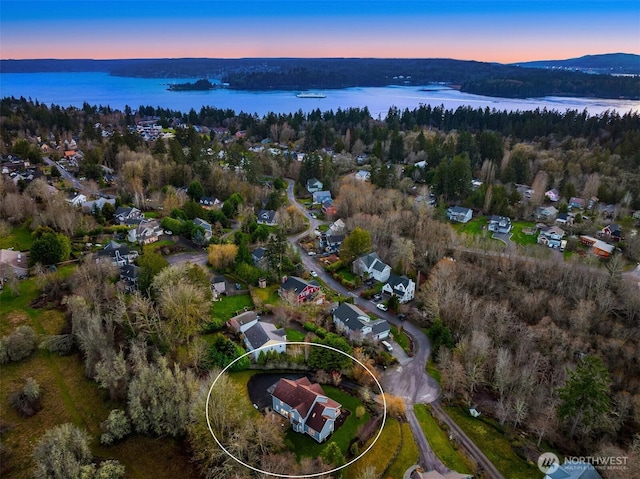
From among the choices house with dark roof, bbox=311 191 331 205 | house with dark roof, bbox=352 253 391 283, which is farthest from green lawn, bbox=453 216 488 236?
house with dark roof, bbox=311 191 331 205

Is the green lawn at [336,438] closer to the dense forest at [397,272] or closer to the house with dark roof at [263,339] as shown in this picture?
the dense forest at [397,272]

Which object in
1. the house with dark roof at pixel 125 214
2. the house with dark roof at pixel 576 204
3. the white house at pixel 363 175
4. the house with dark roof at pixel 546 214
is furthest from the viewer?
the white house at pixel 363 175

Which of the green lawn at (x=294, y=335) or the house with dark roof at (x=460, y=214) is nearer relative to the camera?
the green lawn at (x=294, y=335)

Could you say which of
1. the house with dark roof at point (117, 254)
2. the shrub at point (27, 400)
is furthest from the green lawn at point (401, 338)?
the house with dark roof at point (117, 254)

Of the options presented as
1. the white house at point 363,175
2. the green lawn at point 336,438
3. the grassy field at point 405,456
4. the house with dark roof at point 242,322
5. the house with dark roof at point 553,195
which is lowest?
the green lawn at point 336,438

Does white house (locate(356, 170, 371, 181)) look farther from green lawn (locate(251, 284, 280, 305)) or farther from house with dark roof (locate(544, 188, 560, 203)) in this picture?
green lawn (locate(251, 284, 280, 305))

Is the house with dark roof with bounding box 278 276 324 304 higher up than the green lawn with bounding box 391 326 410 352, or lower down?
Answer: higher up

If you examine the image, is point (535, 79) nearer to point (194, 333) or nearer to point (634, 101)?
point (634, 101)
